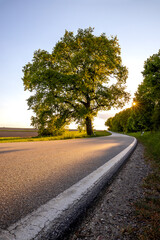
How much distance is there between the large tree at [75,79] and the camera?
16.6 m

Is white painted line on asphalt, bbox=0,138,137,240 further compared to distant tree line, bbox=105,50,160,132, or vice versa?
distant tree line, bbox=105,50,160,132

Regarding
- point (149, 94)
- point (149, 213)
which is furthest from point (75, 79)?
point (149, 213)

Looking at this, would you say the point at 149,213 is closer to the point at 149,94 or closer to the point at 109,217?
the point at 109,217

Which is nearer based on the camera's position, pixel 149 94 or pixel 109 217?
pixel 109 217

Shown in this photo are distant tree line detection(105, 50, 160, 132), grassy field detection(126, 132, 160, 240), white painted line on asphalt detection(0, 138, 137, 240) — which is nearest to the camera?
white painted line on asphalt detection(0, 138, 137, 240)

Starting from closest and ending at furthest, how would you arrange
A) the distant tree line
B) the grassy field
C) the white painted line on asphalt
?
the white painted line on asphalt
the grassy field
the distant tree line

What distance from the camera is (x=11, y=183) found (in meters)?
2.21

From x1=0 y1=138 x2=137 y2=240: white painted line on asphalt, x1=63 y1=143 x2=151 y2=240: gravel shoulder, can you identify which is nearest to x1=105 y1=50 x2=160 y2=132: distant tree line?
x1=63 y1=143 x2=151 y2=240: gravel shoulder

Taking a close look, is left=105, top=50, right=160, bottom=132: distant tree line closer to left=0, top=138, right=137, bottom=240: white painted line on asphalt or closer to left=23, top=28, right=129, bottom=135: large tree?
left=23, top=28, right=129, bottom=135: large tree

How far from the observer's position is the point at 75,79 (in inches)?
643

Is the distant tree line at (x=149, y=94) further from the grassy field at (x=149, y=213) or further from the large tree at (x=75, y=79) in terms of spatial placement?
the grassy field at (x=149, y=213)

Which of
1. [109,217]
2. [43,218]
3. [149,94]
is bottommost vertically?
[109,217]

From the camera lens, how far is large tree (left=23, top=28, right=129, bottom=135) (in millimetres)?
16609

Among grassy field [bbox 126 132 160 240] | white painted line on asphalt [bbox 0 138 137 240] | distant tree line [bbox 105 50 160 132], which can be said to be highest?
distant tree line [bbox 105 50 160 132]
